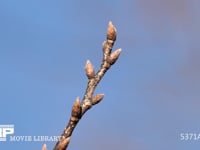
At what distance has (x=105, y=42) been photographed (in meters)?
3.53

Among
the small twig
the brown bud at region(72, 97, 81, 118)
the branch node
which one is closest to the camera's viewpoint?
the small twig

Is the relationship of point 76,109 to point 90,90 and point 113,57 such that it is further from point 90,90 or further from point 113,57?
point 113,57

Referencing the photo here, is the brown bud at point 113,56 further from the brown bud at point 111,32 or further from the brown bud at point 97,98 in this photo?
the brown bud at point 97,98

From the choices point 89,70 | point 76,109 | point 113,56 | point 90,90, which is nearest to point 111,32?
point 113,56

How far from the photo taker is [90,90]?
3348 mm

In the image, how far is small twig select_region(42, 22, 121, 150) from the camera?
10.3 feet

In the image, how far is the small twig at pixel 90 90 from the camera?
3.15 m

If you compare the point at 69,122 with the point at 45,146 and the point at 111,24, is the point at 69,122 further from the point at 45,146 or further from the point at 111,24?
the point at 111,24

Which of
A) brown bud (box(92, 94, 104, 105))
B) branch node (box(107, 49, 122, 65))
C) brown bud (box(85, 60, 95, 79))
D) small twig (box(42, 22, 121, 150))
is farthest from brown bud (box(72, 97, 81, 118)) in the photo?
branch node (box(107, 49, 122, 65))

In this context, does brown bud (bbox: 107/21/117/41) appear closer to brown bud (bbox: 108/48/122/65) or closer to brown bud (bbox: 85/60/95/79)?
brown bud (bbox: 108/48/122/65)

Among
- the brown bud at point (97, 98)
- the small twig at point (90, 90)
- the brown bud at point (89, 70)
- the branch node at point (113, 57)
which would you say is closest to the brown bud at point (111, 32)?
the small twig at point (90, 90)

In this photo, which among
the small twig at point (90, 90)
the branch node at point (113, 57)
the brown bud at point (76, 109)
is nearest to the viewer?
the small twig at point (90, 90)

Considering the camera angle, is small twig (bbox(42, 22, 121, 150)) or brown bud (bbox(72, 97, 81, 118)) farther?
brown bud (bbox(72, 97, 81, 118))

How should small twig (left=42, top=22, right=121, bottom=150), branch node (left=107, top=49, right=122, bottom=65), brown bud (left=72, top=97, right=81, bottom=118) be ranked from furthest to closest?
1. branch node (left=107, top=49, right=122, bottom=65)
2. brown bud (left=72, top=97, right=81, bottom=118)
3. small twig (left=42, top=22, right=121, bottom=150)
